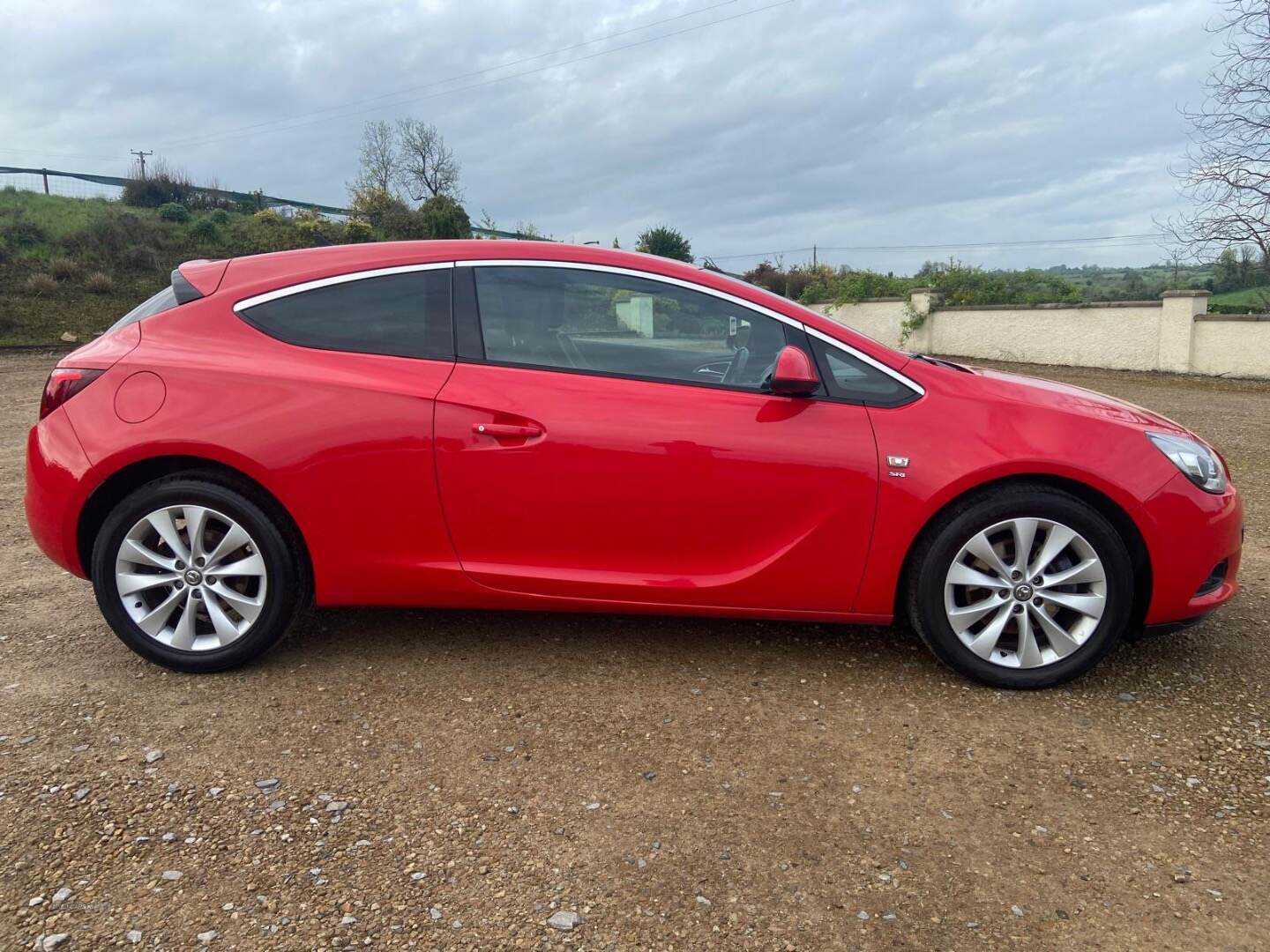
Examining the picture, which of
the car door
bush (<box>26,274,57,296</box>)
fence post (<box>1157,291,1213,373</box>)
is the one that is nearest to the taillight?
the car door

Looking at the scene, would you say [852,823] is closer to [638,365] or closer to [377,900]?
[377,900]

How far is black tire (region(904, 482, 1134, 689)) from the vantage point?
3.04 meters

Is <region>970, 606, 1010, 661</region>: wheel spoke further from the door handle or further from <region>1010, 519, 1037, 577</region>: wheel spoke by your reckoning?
the door handle

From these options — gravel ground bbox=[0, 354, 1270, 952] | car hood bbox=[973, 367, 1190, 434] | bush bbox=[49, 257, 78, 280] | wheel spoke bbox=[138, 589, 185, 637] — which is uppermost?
bush bbox=[49, 257, 78, 280]

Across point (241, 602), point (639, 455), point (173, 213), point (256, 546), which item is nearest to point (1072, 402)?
point (639, 455)

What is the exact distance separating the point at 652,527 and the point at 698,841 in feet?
3.76

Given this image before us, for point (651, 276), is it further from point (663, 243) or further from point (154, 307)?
point (663, 243)

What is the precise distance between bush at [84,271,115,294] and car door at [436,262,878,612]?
2712 centimetres

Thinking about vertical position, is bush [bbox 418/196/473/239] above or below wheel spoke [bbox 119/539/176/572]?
above

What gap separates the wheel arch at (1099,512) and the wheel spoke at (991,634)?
0.34 metres

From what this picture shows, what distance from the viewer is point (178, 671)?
3.29 m

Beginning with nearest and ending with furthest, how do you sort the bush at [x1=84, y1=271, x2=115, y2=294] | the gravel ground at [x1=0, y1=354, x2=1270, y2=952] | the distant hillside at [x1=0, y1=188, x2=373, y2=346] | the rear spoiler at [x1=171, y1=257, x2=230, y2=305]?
the gravel ground at [x1=0, y1=354, x2=1270, y2=952] < the rear spoiler at [x1=171, y1=257, x2=230, y2=305] < the distant hillside at [x1=0, y1=188, x2=373, y2=346] < the bush at [x1=84, y1=271, x2=115, y2=294]

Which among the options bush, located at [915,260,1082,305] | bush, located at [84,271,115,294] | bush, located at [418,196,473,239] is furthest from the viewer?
bush, located at [418,196,473,239]

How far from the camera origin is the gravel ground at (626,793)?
2.02 metres
